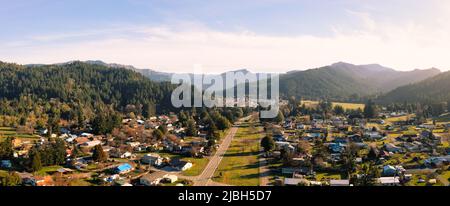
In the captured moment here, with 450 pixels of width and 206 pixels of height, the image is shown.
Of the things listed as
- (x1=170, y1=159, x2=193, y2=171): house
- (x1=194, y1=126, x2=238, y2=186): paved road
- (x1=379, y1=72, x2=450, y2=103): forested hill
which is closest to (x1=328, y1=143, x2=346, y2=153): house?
(x1=194, y1=126, x2=238, y2=186): paved road

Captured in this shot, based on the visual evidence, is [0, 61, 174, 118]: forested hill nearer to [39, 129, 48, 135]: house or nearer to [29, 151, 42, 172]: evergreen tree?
[39, 129, 48, 135]: house

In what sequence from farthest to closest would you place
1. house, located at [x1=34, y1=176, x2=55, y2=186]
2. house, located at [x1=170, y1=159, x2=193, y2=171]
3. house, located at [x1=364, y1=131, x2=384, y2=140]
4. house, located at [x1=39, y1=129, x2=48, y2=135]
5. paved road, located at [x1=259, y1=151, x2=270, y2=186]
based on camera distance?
house, located at [x1=39, y1=129, x2=48, y2=135], house, located at [x1=364, y1=131, x2=384, y2=140], house, located at [x1=170, y1=159, x2=193, y2=171], paved road, located at [x1=259, y1=151, x2=270, y2=186], house, located at [x1=34, y1=176, x2=55, y2=186]

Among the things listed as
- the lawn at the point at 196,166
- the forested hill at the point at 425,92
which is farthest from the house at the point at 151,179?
the forested hill at the point at 425,92

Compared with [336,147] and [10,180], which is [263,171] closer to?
[336,147]

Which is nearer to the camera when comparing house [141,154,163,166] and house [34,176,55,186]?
house [34,176,55,186]

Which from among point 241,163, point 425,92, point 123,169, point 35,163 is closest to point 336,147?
point 241,163

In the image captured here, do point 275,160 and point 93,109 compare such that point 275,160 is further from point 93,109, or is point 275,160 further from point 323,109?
point 93,109
